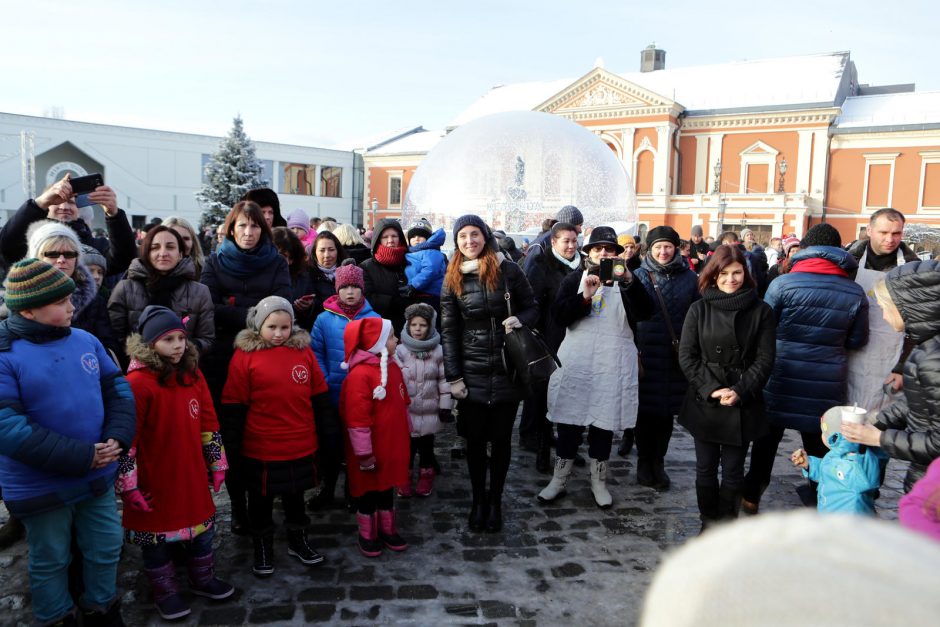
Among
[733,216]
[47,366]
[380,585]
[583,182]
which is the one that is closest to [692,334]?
[380,585]

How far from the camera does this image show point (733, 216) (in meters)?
35.7

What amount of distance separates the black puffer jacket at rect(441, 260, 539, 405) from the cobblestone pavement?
97 cm

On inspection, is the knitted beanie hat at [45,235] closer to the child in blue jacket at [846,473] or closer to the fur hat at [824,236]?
the child in blue jacket at [846,473]

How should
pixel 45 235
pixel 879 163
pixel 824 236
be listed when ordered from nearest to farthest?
pixel 45 235
pixel 824 236
pixel 879 163

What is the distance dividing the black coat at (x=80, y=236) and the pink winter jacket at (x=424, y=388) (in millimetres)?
2060

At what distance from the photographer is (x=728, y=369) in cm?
405

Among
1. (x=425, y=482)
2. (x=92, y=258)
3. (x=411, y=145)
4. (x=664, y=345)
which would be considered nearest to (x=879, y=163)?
(x=411, y=145)

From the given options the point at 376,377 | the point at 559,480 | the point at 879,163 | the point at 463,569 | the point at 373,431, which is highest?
the point at 879,163

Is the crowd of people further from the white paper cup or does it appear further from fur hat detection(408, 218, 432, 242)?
fur hat detection(408, 218, 432, 242)

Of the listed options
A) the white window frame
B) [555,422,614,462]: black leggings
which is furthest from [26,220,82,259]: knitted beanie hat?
the white window frame

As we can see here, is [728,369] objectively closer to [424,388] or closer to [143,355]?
[424,388]

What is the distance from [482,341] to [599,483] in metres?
1.52

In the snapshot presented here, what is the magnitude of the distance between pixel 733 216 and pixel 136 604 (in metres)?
37.1

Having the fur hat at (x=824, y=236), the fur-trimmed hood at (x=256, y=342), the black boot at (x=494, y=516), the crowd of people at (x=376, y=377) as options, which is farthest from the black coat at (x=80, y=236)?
the fur hat at (x=824, y=236)
